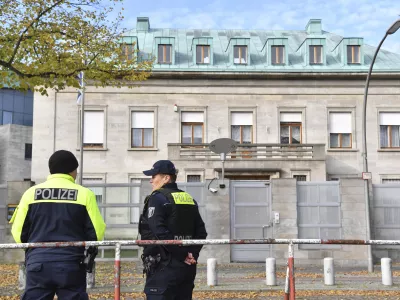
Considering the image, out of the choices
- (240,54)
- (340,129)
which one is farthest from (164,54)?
(340,129)

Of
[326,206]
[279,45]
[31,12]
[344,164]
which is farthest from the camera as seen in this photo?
[279,45]

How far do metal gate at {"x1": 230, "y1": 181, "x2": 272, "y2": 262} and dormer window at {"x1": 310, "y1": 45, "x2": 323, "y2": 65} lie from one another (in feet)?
56.5

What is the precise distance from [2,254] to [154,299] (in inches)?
527

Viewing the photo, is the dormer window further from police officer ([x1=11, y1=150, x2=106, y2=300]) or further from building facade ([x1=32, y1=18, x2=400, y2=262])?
police officer ([x1=11, y1=150, x2=106, y2=300])

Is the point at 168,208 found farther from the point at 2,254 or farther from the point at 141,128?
the point at 141,128

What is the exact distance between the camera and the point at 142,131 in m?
31.3

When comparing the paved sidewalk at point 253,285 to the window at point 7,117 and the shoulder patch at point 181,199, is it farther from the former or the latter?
the window at point 7,117

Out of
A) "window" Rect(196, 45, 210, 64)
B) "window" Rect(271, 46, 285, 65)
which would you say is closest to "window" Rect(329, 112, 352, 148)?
"window" Rect(271, 46, 285, 65)

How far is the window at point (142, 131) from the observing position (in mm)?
31312

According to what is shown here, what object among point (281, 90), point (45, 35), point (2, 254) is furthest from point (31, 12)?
point (281, 90)

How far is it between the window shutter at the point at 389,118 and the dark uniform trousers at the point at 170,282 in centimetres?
2770

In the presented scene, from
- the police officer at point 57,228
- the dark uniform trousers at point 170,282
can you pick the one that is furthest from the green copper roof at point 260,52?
the police officer at point 57,228

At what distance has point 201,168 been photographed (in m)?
28.9

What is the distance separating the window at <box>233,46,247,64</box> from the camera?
3312 cm
